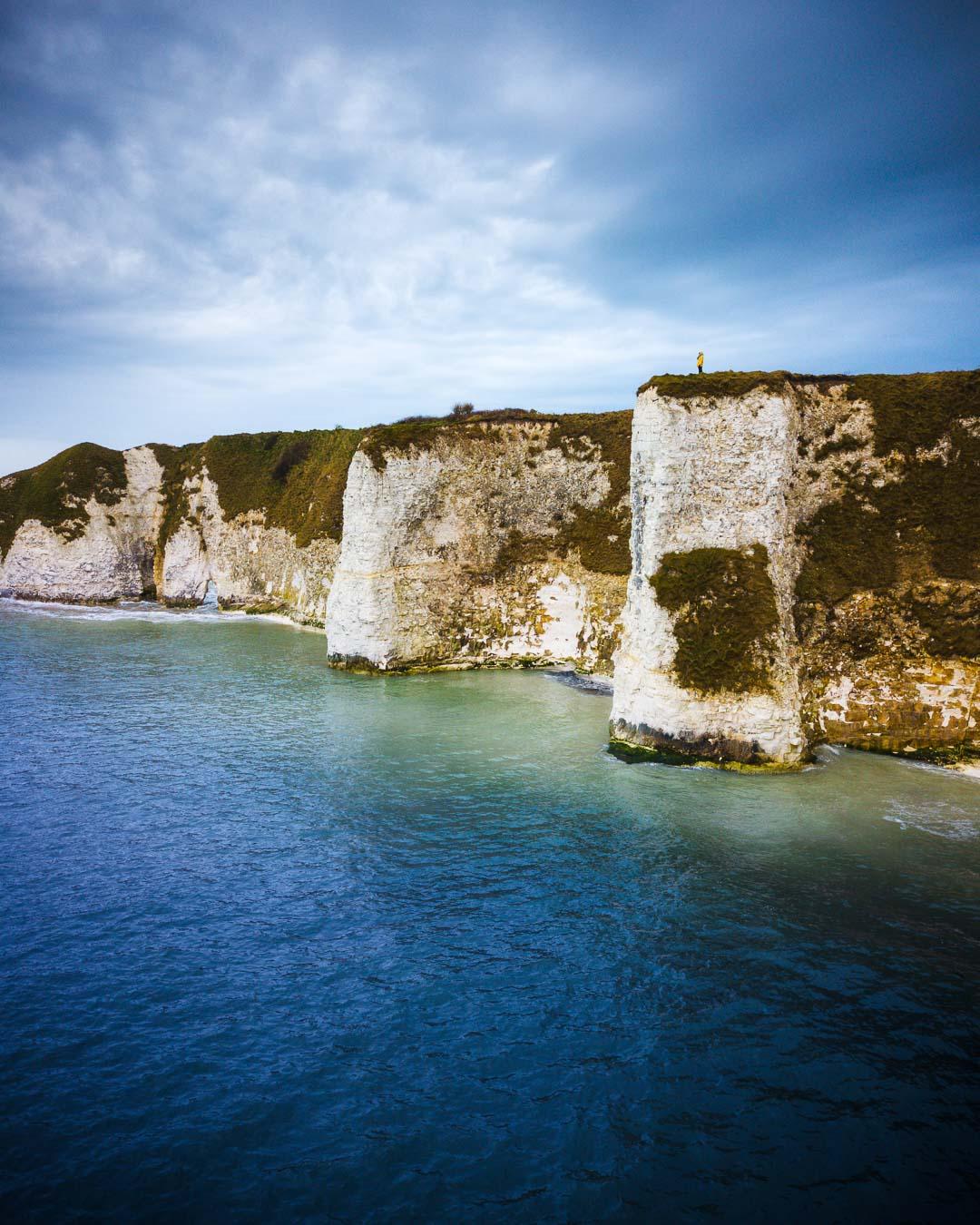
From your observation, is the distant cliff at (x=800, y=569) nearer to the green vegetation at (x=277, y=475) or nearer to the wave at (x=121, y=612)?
the green vegetation at (x=277, y=475)

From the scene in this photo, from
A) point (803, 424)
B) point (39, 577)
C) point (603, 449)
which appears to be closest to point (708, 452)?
point (803, 424)

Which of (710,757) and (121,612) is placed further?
(121,612)

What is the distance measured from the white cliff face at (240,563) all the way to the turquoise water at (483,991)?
39.7 m

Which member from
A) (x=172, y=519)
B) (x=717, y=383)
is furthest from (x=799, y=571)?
(x=172, y=519)

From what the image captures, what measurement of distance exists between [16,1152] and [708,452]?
1051 inches

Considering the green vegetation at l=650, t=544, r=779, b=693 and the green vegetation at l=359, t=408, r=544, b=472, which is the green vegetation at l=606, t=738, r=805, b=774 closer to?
the green vegetation at l=650, t=544, r=779, b=693

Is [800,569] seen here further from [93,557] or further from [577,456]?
[93,557]

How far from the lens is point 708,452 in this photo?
26.9 metres

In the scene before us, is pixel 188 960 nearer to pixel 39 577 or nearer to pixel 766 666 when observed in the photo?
pixel 766 666

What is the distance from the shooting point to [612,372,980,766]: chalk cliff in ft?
84.4

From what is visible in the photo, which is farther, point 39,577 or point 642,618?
point 39,577

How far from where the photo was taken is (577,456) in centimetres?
4631

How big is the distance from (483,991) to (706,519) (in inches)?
775

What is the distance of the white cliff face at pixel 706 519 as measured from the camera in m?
25.9
